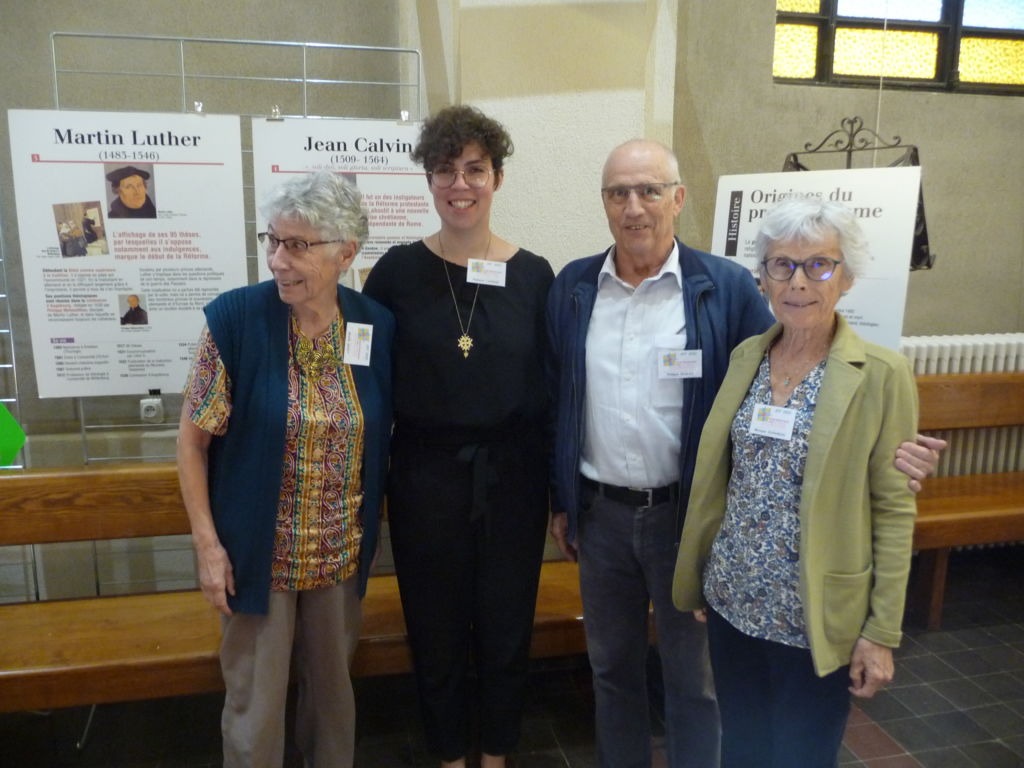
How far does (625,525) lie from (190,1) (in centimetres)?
283

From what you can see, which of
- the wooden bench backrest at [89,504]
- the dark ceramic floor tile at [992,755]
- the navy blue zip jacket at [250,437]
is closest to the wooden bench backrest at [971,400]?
the dark ceramic floor tile at [992,755]

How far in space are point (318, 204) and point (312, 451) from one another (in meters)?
0.55

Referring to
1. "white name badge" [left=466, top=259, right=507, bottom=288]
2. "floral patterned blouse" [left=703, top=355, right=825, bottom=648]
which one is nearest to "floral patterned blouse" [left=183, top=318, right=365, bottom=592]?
"white name badge" [left=466, top=259, right=507, bottom=288]

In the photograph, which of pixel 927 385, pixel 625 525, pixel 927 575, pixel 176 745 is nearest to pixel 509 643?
pixel 625 525

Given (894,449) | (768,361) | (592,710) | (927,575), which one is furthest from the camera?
(927,575)

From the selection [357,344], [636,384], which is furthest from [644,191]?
[357,344]

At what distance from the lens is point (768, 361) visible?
5.12 feet

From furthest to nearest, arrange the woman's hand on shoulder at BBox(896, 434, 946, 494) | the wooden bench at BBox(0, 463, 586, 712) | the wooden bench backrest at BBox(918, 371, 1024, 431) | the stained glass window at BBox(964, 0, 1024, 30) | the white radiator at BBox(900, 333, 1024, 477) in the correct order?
the stained glass window at BBox(964, 0, 1024, 30), the white radiator at BBox(900, 333, 1024, 477), the wooden bench backrest at BBox(918, 371, 1024, 431), the wooden bench at BBox(0, 463, 586, 712), the woman's hand on shoulder at BBox(896, 434, 946, 494)

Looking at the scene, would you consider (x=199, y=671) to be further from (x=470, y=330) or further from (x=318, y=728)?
(x=470, y=330)

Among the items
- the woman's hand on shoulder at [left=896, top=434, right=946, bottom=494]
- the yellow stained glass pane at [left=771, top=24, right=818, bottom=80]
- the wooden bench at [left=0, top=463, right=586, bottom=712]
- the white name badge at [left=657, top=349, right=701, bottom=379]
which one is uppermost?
the yellow stained glass pane at [left=771, top=24, right=818, bottom=80]

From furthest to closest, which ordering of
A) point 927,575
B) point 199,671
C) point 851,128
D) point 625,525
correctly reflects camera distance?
point 851,128 → point 927,575 → point 199,671 → point 625,525

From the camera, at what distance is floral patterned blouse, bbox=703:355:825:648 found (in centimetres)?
142

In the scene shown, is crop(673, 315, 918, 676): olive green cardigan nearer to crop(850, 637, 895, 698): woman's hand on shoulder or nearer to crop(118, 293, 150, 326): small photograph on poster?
crop(850, 637, 895, 698): woman's hand on shoulder

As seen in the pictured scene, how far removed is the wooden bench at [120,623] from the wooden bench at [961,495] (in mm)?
1783
